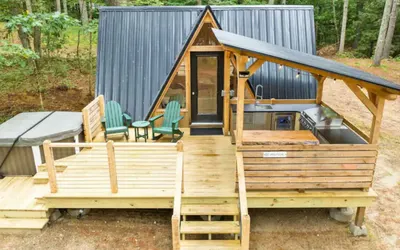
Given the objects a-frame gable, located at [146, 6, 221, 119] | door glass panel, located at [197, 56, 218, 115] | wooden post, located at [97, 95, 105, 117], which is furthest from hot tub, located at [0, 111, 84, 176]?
door glass panel, located at [197, 56, 218, 115]

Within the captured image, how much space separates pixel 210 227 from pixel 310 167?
74.7 inches

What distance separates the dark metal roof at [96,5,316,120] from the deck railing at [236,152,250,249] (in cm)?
381

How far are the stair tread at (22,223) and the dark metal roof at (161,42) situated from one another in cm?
351

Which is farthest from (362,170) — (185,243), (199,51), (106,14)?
(106,14)

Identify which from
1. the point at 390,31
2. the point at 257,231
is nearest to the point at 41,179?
the point at 257,231

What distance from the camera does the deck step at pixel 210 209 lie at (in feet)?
16.8

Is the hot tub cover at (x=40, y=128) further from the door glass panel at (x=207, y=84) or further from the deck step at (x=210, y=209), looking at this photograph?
the deck step at (x=210, y=209)

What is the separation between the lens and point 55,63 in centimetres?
1389

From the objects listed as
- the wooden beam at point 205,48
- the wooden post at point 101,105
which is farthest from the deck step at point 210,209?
the wooden beam at point 205,48

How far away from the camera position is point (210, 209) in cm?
519

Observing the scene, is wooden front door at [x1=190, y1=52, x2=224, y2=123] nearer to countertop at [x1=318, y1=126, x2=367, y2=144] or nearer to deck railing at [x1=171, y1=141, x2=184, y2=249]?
countertop at [x1=318, y1=126, x2=367, y2=144]

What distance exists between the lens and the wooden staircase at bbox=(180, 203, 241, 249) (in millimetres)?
4746

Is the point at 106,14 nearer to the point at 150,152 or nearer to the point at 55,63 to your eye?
the point at 150,152

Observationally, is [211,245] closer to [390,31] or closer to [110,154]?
[110,154]
